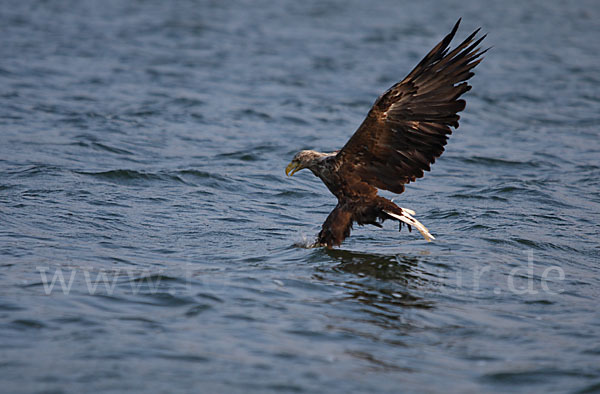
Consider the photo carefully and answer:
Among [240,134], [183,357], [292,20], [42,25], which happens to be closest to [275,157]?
[240,134]

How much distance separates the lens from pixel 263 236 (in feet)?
21.2

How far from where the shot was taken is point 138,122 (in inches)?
419

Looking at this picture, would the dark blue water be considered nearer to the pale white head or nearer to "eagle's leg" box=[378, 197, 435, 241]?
"eagle's leg" box=[378, 197, 435, 241]

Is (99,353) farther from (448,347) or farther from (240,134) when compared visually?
(240,134)

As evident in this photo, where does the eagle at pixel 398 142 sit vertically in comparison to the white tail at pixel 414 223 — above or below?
above

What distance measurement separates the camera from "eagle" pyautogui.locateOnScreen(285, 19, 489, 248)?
5.69 m

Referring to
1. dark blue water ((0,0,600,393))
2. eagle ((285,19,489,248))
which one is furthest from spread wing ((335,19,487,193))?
dark blue water ((0,0,600,393))

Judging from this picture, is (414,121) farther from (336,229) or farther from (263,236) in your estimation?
(263,236)

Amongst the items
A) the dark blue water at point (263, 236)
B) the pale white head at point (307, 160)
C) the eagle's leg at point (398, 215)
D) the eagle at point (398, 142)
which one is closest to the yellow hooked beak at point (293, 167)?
the pale white head at point (307, 160)

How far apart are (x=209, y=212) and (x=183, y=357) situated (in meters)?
3.34

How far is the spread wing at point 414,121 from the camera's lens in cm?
568

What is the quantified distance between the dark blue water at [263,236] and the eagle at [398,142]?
35 centimetres

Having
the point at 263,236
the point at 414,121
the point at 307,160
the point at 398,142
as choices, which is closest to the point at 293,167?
the point at 307,160

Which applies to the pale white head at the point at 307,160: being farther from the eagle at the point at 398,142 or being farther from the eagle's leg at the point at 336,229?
the eagle's leg at the point at 336,229
